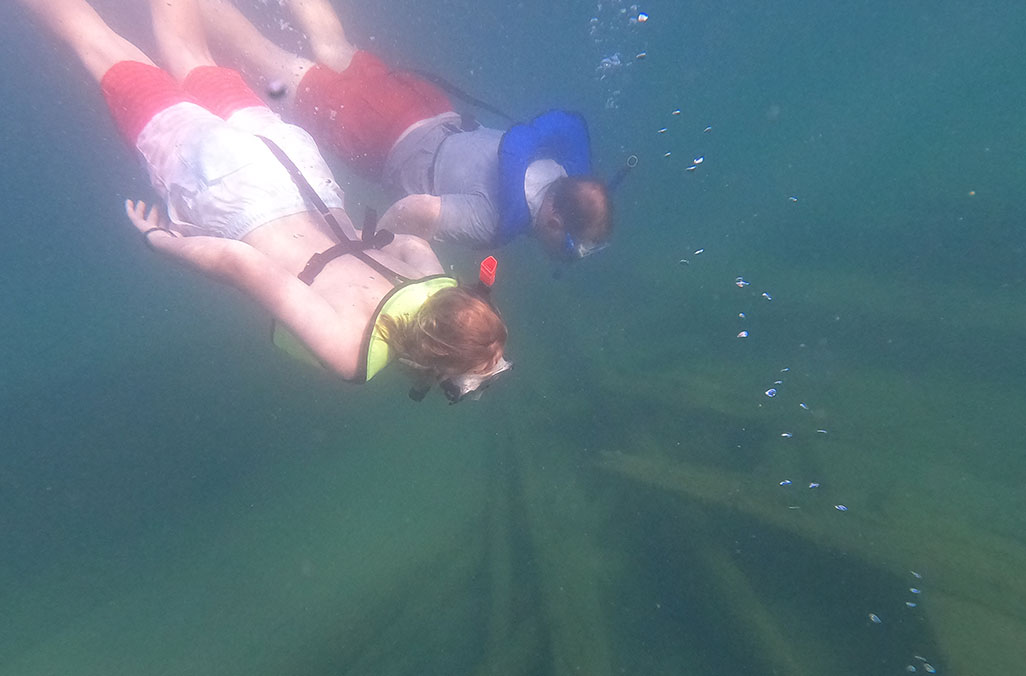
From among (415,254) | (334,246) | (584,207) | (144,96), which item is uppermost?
(144,96)

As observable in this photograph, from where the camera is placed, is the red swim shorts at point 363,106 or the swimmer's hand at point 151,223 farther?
the red swim shorts at point 363,106

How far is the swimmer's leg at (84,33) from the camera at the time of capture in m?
3.83

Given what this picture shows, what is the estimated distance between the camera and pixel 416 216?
160 inches

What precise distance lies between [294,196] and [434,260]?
3.36 ft


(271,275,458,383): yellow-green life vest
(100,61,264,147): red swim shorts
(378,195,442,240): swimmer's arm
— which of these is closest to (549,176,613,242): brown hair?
(378,195,442,240): swimmer's arm

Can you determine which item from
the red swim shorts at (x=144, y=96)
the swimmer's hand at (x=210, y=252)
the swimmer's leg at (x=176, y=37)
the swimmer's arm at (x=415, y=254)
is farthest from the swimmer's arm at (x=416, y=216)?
the swimmer's leg at (x=176, y=37)

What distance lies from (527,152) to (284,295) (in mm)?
2389

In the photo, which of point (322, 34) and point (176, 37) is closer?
point (176, 37)

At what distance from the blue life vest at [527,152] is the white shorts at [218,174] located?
130cm

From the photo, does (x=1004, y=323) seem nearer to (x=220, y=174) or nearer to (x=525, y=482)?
(x=525, y=482)

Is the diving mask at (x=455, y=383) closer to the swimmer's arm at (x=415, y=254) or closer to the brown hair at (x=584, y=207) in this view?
the swimmer's arm at (x=415, y=254)

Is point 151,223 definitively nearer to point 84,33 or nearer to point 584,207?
point 84,33

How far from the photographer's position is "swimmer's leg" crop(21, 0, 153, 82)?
12.6 feet

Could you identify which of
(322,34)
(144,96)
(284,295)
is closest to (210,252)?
(284,295)
